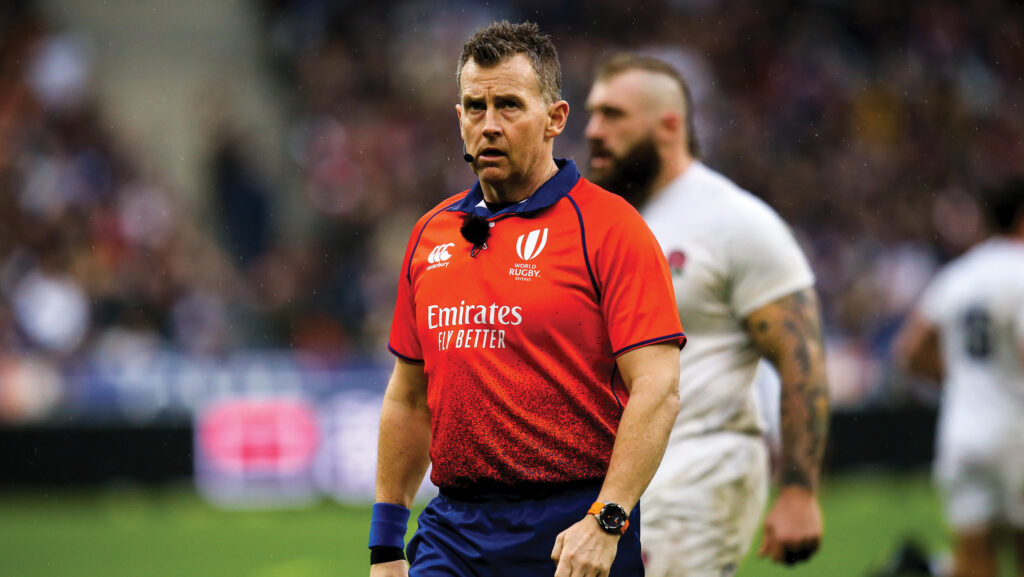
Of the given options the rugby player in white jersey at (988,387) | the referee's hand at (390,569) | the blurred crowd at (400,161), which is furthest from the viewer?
the blurred crowd at (400,161)

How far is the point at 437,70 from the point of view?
19.8 meters

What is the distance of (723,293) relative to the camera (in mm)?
4922

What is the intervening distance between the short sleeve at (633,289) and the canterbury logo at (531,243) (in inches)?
6.6

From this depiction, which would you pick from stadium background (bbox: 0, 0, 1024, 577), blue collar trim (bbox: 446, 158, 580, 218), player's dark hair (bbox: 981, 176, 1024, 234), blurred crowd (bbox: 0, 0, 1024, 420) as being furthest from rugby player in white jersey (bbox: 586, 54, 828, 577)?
blurred crowd (bbox: 0, 0, 1024, 420)

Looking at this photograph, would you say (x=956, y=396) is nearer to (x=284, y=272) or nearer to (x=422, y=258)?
(x=422, y=258)

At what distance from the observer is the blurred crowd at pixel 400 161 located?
51.5 feet

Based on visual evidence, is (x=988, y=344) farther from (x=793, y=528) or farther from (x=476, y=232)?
(x=476, y=232)

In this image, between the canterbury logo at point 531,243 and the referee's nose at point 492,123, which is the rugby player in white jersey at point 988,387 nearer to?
the canterbury logo at point 531,243

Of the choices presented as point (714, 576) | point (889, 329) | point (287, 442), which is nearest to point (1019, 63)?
point (889, 329)

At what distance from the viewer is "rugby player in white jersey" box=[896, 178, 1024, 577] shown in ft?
24.1

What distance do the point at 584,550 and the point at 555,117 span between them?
3.96 ft

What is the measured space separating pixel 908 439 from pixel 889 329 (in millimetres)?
2621

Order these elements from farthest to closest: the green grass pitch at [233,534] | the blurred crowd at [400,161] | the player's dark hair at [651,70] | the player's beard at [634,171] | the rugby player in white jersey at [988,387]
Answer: the blurred crowd at [400,161], the green grass pitch at [233,534], the rugby player in white jersey at [988,387], the player's dark hair at [651,70], the player's beard at [634,171]

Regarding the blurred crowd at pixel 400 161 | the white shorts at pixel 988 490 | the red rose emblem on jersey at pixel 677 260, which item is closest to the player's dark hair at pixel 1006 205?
the white shorts at pixel 988 490
